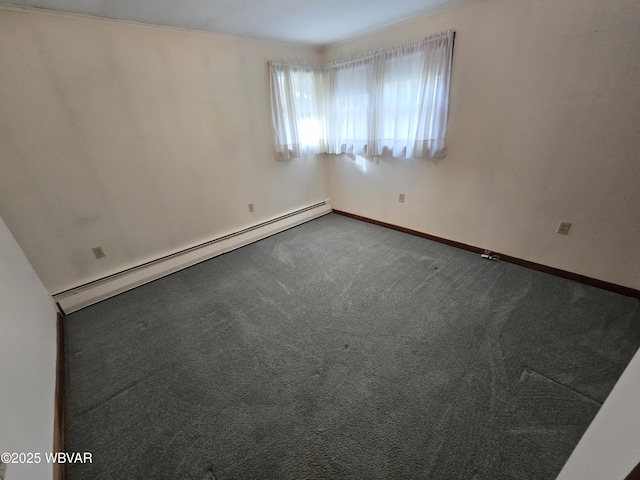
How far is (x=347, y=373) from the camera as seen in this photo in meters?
1.47

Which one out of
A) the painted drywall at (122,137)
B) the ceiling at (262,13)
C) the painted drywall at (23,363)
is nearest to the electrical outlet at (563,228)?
the ceiling at (262,13)

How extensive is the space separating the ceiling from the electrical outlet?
6.59 ft

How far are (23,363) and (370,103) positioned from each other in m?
3.30

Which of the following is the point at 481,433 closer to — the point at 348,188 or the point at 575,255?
the point at 575,255

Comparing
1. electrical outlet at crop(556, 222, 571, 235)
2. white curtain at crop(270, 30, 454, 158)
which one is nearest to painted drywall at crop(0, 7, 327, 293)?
white curtain at crop(270, 30, 454, 158)

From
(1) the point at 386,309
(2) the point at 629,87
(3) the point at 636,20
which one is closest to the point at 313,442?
(1) the point at 386,309

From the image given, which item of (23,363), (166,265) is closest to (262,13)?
(166,265)

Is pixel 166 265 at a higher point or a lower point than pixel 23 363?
lower

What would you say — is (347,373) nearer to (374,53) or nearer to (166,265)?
(166,265)

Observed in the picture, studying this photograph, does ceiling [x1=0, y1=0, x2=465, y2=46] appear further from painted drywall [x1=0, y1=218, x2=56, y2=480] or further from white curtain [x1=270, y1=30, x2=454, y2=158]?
painted drywall [x1=0, y1=218, x2=56, y2=480]

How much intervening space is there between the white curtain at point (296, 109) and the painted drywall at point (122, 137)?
0.40 feet

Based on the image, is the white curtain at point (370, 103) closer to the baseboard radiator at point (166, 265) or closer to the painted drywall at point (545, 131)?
the painted drywall at point (545, 131)

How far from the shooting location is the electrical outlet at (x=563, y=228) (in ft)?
6.85

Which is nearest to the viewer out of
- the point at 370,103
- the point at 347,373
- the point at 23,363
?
the point at 23,363
